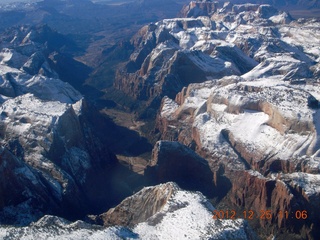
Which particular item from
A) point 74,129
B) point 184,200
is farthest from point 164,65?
point 184,200

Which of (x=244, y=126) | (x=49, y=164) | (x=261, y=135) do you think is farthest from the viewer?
(x=244, y=126)

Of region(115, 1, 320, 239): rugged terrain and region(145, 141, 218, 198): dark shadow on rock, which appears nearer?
region(115, 1, 320, 239): rugged terrain

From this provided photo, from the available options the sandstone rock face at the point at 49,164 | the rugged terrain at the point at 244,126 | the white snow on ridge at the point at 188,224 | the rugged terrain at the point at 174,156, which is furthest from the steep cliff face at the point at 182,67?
the white snow on ridge at the point at 188,224

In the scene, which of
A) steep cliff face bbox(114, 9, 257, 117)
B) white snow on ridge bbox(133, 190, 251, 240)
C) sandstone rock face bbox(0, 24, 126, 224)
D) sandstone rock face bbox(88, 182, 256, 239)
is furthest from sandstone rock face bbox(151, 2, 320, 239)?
sandstone rock face bbox(0, 24, 126, 224)

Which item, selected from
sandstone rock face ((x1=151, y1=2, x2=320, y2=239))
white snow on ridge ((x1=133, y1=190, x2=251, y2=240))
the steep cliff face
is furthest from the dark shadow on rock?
the steep cliff face

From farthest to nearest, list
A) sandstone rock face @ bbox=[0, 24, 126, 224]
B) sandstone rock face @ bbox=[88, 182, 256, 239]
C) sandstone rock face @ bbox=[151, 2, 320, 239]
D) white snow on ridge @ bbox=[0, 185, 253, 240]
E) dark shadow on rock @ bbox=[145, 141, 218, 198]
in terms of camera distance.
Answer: dark shadow on rock @ bbox=[145, 141, 218, 198] < sandstone rock face @ bbox=[0, 24, 126, 224] < sandstone rock face @ bbox=[151, 2, 320, 239] < sandstone rock face @ bbox=[88, 182, 256, 239] < white snow on ridge @ bbox=[0, 185, 253, 240]

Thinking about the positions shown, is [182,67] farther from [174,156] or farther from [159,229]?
[159,229]

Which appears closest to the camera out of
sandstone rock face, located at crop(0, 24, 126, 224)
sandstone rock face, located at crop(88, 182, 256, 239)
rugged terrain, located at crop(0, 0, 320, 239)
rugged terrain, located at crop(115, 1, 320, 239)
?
sandstone rock face, located at crop(88, 182, 256, 239)

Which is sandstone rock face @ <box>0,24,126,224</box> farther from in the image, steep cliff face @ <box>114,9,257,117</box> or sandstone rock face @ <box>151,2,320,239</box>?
steep cliff face @ <box>114,9,257,117</box>

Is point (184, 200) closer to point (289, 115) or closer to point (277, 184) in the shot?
point (277, 184)

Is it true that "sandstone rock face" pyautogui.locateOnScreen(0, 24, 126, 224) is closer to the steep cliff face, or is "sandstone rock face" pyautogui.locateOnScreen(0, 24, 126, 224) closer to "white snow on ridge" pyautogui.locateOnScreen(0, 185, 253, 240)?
"white snow on ridge" pyautogui.locateOnScreen(0, 185, 253, 240)

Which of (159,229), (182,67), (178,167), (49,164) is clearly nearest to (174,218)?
(159,229)

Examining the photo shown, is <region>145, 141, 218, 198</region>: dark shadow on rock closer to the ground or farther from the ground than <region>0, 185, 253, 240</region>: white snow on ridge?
closer to the ground
